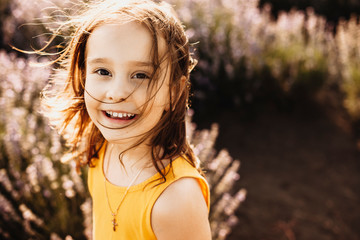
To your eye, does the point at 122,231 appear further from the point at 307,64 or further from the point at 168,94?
the point at 307,64

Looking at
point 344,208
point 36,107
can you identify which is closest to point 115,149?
point 36,107

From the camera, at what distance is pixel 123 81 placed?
103 cm

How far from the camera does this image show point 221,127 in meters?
3.55

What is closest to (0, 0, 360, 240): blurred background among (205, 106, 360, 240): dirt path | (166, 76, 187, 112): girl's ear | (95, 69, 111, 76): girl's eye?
(205, 106, 360, 240): dirt path

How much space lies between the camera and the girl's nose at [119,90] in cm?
102

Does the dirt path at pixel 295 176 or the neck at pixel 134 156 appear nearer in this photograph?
the neck at pixel 134 156

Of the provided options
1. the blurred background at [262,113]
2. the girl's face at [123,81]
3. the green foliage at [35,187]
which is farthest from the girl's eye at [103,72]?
the blurred background at [262,113]

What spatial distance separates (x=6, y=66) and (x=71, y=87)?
1792 mm

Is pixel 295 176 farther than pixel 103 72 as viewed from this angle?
Yes

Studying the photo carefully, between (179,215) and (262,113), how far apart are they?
2813mm

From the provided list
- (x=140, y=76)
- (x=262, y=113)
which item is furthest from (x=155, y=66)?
(x=262, y=113)

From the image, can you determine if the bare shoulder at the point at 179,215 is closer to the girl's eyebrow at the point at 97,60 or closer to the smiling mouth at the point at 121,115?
the smiling mouth at the point at 121,115

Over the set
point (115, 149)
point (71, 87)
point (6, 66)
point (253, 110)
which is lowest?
point (253, 110)

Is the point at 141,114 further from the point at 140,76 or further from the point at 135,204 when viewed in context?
the point at 135,204
